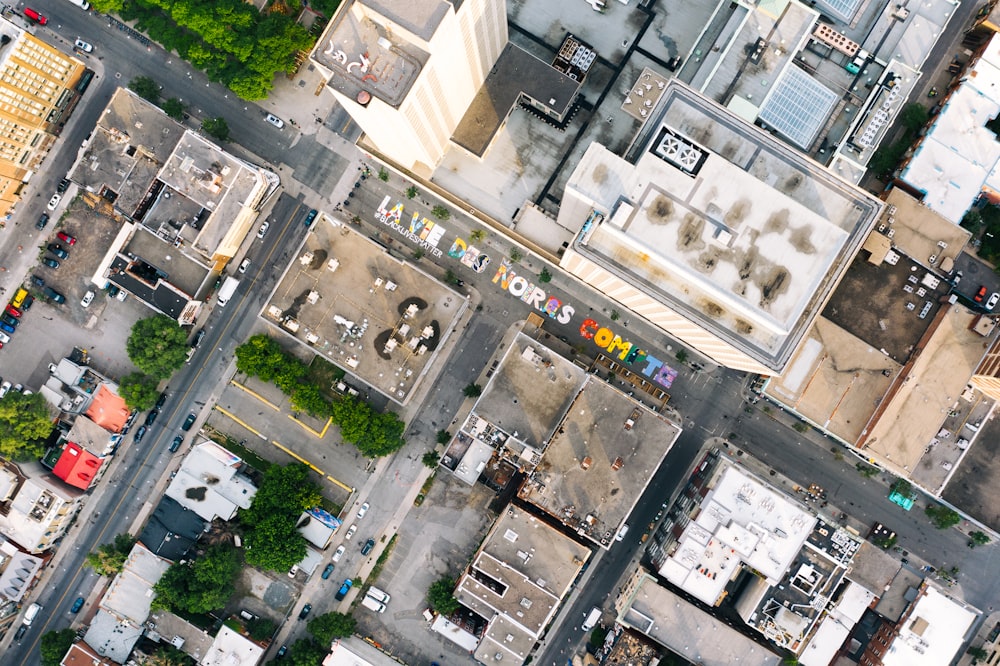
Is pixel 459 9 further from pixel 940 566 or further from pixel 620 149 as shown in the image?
pixel 940 566

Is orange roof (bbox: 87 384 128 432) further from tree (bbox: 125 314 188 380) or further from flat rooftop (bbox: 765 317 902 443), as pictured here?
flat rooftop (bbox: 765 317 902 443)

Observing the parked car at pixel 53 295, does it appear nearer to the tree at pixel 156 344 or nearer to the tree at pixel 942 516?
the tree at pixel 156 344

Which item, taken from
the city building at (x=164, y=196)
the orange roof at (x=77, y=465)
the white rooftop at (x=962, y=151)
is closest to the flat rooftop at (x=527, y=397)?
the city building at (x=164, y=196)

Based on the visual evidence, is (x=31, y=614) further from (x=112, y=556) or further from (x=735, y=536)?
(x=735, y=536)

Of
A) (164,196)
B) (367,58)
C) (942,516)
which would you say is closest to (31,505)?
(164,196)

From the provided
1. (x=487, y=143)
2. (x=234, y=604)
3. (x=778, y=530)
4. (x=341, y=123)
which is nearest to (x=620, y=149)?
(x=487, y=143)

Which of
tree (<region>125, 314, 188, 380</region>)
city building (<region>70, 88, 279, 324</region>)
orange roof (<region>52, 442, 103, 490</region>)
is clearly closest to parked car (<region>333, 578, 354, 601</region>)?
orange roof (<region>52, 442, 103, 490</region>)

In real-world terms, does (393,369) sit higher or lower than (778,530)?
lower
